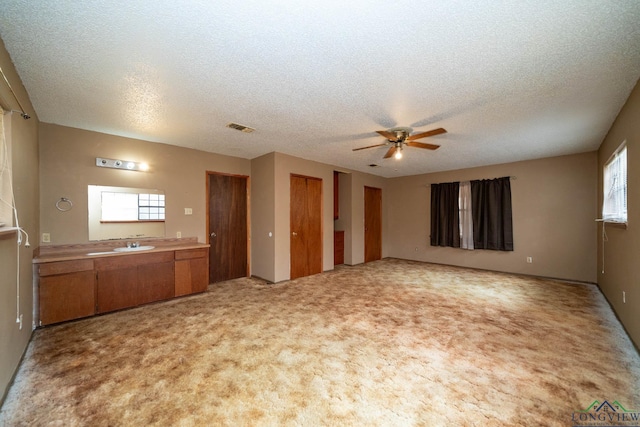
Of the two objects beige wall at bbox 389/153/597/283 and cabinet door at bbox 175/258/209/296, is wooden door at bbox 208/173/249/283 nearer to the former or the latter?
cabinet door at bbox 175/258/209/296

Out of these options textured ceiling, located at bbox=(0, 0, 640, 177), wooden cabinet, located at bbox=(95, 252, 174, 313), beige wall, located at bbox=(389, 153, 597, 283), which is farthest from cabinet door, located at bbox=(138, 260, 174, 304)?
beige wall, located at bbox=(389, 153, 597, 283)

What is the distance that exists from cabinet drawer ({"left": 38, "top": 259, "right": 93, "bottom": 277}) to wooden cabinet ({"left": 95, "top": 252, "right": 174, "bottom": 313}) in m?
0.10

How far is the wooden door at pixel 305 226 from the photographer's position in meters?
5.09

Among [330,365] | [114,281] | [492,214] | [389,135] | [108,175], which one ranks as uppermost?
[389,135]

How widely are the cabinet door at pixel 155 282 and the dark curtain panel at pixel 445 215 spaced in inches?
233

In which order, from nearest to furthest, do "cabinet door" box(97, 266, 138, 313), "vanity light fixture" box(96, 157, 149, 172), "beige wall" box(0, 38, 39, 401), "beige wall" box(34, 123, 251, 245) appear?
"beige wall" box(0, 38, 39, 401), "cabinet door" box(97, 266, 138, 313), "beige wall" box(34, 123, 251, 245), "vanity light fixture" box(96, 157, 149, 172)

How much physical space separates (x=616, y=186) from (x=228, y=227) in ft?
19.3

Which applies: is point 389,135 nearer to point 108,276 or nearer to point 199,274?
point 199,274

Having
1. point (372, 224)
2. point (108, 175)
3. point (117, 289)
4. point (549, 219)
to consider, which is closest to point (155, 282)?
point (117, 289)

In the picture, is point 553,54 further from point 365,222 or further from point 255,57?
point 365,222

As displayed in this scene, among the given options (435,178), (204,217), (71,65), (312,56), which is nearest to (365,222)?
(435,178)

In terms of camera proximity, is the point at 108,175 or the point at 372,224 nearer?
the point at 108,175

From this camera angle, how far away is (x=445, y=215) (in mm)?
6352

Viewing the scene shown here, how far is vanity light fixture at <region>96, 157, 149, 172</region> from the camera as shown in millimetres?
3631
